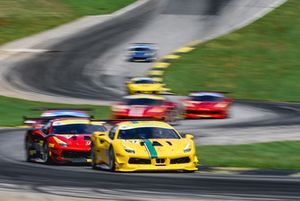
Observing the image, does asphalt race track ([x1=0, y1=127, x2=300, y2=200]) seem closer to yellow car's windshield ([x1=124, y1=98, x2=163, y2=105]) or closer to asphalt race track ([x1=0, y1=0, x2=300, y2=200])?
asphalt race track ([x1=0, y1=0, x2=300, y2=200])

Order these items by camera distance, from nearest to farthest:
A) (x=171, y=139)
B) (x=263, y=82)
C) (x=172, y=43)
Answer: (x=171, y=139), (x=263, y=82), (x=172, y=43)

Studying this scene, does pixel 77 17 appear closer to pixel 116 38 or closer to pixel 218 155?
pixel 116 38

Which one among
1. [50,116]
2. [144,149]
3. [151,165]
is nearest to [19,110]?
[50,116]

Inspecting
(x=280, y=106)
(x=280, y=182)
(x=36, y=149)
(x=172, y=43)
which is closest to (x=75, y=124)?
(x=36, y=149)

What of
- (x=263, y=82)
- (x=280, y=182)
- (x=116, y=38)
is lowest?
(x=280, y=182)

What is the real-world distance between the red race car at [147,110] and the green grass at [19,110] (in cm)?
279

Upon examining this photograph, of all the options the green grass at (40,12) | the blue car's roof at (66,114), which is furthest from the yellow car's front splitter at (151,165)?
the green grass at (40,12)

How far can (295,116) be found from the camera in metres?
40.1

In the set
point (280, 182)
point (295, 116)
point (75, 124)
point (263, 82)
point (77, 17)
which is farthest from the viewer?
point (77, 17)

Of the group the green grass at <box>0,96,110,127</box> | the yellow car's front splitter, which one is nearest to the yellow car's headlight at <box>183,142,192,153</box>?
the yellow car's front splitter

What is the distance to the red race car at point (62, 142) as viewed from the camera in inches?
897

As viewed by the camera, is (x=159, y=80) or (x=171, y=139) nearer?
(x=171, y=139)

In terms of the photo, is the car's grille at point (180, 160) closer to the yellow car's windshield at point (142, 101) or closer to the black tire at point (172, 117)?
the black tire at point (172, 117)

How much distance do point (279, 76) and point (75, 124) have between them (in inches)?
1221
